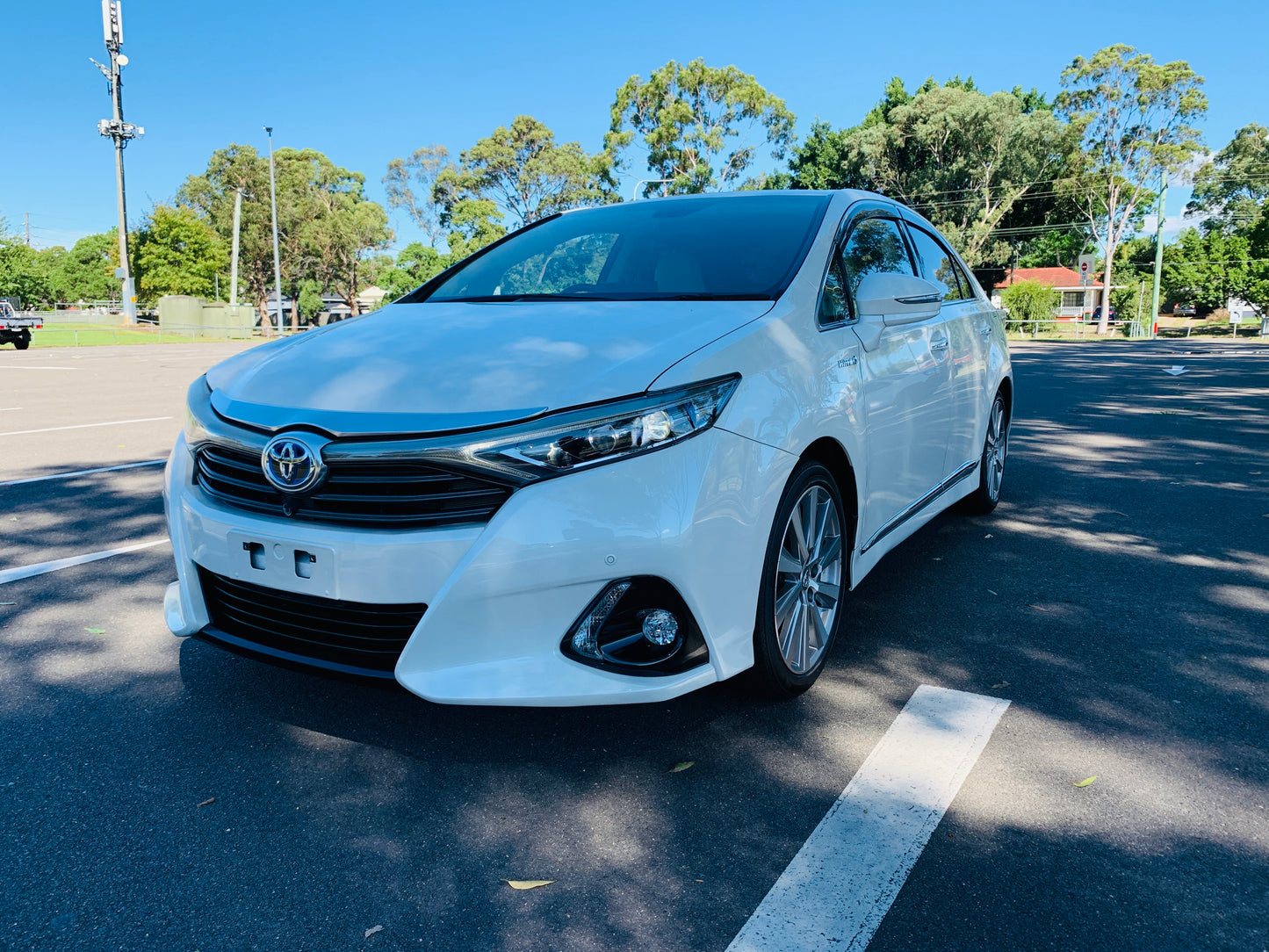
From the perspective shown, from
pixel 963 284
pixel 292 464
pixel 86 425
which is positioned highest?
pixel 963 284

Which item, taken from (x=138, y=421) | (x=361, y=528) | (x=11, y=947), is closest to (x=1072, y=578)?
(x=361, y=528)

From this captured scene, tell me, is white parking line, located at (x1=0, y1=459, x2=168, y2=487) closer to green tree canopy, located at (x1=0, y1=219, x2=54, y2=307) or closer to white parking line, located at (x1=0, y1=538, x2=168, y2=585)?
white parking line, located at (x1=0, y1=538, x2=168, y2=585)

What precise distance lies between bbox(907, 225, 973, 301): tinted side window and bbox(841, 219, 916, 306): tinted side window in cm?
25

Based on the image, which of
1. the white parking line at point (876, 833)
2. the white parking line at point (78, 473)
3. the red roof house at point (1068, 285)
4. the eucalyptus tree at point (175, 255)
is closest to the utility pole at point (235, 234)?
the eucalyptus tree at point (175, 255)

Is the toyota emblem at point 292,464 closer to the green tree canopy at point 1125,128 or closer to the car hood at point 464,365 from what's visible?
the car hood at point 464,365

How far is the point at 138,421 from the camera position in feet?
31.6

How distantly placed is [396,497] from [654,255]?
5.88 ft

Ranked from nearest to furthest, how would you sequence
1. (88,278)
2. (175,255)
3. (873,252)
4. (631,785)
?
1. (631,785)
2. (873,252)
3. (175,255)
4. (88,278)

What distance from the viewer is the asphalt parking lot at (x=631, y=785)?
6.72 ft

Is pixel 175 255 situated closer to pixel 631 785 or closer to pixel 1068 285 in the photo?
pixel 631 785

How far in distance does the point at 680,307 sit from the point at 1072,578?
2453 mm

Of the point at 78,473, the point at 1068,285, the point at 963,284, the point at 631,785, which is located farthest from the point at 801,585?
the point at 1068,285

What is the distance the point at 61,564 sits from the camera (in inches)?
179

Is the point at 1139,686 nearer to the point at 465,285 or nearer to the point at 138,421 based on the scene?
the point at 465,285
